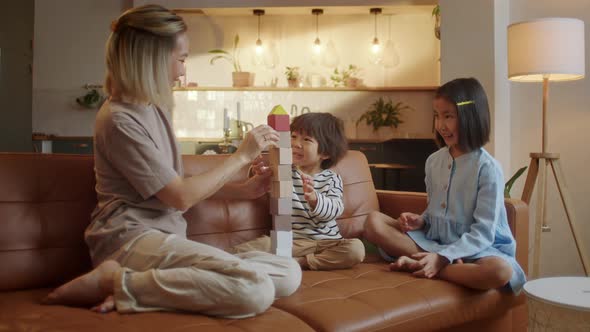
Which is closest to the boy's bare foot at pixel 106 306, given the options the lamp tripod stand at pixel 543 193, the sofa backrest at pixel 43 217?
the sofa backrest at pixel 43 217

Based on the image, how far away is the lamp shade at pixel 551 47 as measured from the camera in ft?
10.2

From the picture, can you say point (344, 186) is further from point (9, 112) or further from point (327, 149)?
point (9, 112)

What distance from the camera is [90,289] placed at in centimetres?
141

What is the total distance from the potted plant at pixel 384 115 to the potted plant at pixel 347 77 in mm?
328

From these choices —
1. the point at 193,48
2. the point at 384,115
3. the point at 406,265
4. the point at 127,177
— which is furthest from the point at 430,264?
the point at 193,48

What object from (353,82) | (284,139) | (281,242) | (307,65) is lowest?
(281,242)

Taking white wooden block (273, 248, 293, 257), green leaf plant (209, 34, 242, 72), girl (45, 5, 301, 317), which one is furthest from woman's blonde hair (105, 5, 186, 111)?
green leaf plant (209, 34, 242, 72)

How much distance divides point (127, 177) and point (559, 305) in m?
1.20

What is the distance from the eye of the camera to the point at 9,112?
698 cm

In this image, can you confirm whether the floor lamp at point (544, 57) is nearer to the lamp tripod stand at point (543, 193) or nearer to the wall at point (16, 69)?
the lamp tripod stand at point (543, 193)

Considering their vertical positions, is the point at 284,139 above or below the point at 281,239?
above

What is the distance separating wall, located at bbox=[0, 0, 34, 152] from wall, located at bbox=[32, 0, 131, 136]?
2.26 feet

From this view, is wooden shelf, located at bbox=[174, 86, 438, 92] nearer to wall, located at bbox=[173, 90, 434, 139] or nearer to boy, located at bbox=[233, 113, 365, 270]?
wall, located at bbox=[173, 90, 434, 139]

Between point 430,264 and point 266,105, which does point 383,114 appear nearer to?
point 266,105
